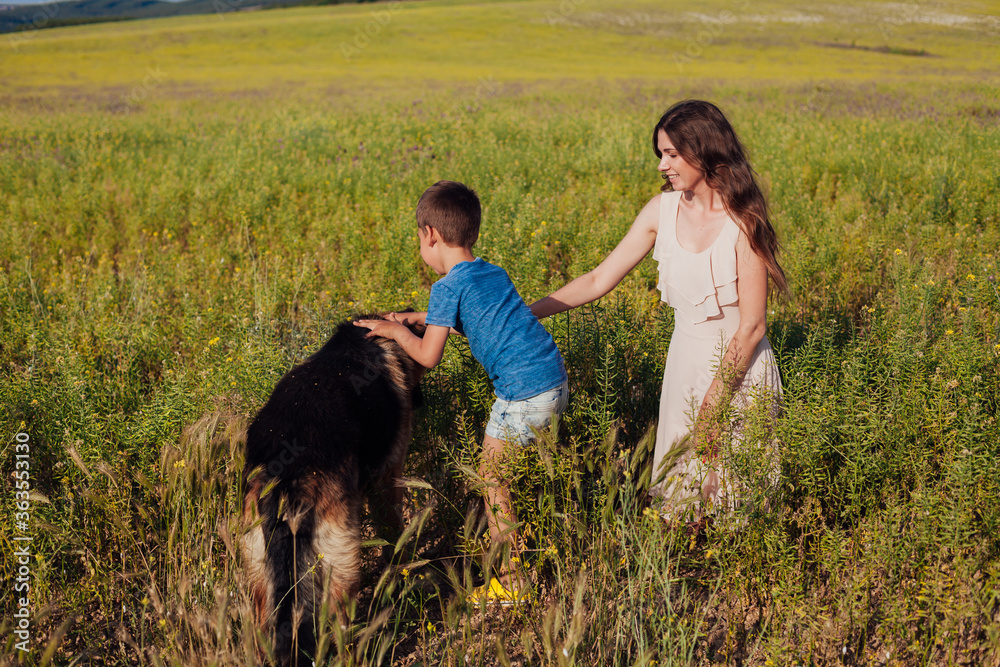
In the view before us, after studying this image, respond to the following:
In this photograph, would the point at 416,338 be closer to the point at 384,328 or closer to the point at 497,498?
the point at 384,328

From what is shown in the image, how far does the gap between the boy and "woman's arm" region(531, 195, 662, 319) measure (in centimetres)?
42

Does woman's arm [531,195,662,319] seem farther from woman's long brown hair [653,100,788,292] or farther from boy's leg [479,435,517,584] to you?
boy's leg [479,435,517,584]

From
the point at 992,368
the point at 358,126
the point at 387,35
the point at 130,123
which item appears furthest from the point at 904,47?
the point at 992,368

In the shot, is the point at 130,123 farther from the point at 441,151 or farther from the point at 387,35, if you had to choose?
the point at 387,35

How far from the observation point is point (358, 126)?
11609 millimetres

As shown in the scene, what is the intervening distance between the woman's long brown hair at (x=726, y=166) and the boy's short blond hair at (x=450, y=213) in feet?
2.61

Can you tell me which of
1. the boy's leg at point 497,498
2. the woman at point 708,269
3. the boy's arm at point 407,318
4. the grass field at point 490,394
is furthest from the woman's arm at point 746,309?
A: the boy's arm at point 407,318

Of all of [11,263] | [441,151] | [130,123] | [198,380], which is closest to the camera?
[198,380]

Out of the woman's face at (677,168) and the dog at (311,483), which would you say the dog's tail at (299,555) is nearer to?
the dog at (311,483)

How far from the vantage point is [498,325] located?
96.4 inches

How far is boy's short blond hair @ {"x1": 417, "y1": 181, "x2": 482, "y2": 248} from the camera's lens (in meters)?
2.43

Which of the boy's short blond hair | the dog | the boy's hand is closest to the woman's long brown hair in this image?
the boy's short blond hair

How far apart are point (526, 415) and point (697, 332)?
0.87 meters

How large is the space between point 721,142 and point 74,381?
122 inches
